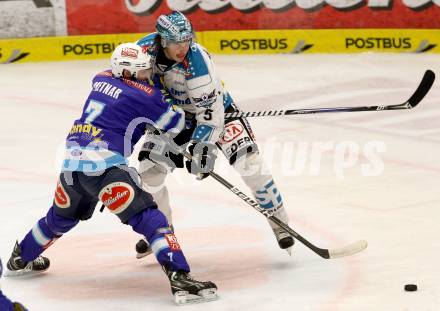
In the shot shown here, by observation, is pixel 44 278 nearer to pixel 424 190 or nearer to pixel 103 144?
pixel 103 144

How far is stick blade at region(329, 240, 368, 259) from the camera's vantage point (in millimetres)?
5781

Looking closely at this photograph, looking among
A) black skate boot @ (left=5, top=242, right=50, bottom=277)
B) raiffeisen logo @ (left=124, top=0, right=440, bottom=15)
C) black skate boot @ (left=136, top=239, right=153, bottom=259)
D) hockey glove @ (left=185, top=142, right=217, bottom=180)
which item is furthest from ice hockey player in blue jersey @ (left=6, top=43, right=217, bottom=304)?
raiffeisen logo @ (left=124, top=0, right=440, bottom=15)

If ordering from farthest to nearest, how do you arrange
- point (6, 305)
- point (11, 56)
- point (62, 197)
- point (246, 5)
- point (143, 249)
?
point (246, 5)
point (11, 56)
point (143, 249)
point (62, 197)
point (6, 305)

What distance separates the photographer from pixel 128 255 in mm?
6156

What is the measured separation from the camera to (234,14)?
465 inches

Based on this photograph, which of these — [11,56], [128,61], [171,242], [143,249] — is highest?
[128,61]

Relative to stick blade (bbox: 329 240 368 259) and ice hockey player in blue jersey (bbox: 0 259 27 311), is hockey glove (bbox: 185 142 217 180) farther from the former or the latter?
ice hockey player in blue jersey (bbox: 0 259 27 311)

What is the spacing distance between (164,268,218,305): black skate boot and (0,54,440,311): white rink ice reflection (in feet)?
0.19

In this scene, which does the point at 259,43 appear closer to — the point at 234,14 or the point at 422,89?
the point at 234,14

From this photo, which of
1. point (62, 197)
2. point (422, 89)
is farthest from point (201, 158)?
point (422, 89)

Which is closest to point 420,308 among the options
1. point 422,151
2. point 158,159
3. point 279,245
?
point 279,245

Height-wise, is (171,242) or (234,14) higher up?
(171,242)

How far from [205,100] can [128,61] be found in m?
0.51

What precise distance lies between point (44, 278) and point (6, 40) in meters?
6.30
